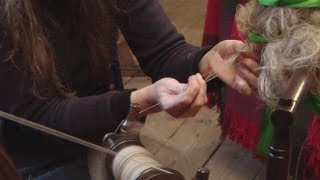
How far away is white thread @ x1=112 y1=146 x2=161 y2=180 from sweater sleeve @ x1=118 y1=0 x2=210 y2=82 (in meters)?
0.41

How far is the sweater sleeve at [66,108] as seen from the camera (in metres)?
0.82


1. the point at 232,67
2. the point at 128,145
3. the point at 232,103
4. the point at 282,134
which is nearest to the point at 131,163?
the point at 128,145

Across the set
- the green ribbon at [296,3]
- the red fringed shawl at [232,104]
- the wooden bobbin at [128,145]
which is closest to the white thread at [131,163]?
the wooden bobbin at [128,145]

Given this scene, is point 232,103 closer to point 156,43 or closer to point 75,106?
point 156,43

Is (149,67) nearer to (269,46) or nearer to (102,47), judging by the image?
(102,47)

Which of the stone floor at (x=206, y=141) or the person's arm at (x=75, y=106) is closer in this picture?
A: the person's arm at (x=75, y=106)

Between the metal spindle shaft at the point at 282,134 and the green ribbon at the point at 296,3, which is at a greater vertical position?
the green ribbon at the point at 296,3

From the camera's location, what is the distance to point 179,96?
749mm

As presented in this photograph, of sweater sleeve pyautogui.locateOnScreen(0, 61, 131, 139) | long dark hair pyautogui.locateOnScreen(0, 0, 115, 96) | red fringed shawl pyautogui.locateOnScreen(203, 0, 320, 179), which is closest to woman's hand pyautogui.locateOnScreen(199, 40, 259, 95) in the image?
sweater sleeve pyautogui.locateOnScreen(0, 61, 131, 139)

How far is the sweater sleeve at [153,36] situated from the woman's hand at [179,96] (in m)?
0.20

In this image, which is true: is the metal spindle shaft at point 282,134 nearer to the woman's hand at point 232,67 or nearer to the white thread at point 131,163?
the white thread at point 131,163

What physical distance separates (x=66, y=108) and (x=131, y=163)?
32cm

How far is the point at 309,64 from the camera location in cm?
60

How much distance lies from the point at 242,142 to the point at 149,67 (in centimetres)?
52
